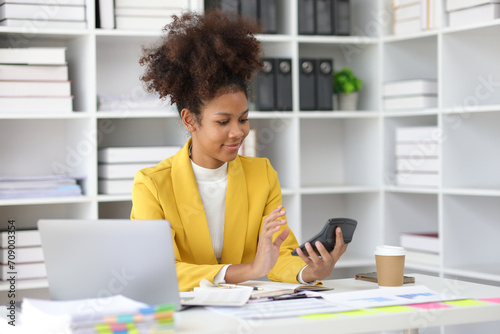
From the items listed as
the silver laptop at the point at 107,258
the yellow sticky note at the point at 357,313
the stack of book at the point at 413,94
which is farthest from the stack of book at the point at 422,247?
the silver laptop at the point at 107,258

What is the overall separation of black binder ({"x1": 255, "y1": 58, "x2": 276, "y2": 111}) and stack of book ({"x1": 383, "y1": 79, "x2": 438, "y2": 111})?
64cm

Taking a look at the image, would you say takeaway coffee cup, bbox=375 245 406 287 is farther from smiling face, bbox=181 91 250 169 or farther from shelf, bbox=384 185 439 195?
shelf, bbox=384 185 439 195

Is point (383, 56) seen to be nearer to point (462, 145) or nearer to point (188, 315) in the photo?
point (462, 145)

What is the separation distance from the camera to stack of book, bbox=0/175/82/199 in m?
2.94

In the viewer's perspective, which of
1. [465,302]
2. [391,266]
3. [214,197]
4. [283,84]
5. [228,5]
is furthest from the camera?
[283,84]

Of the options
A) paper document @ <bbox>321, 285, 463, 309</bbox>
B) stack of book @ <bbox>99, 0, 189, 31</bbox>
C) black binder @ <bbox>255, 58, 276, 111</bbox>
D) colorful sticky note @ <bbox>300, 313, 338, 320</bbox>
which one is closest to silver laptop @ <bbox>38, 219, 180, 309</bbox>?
colorful sticky note @ <bbox>300, 313, 338, 320</bbox>

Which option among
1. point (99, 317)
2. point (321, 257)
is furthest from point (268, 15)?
point (99, 317)

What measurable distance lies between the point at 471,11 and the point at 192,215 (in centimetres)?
176

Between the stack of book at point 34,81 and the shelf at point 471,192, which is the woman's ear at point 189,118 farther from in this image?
the shelf at point 471,192

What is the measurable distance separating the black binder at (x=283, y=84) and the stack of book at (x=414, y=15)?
2.00ft

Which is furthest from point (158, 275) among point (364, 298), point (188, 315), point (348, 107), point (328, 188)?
point (348, 107)

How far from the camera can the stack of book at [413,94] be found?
3.38 metres

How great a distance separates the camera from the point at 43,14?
9.83 ft

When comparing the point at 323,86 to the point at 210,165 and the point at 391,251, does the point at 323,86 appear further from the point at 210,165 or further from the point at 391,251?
the point at 391,251
